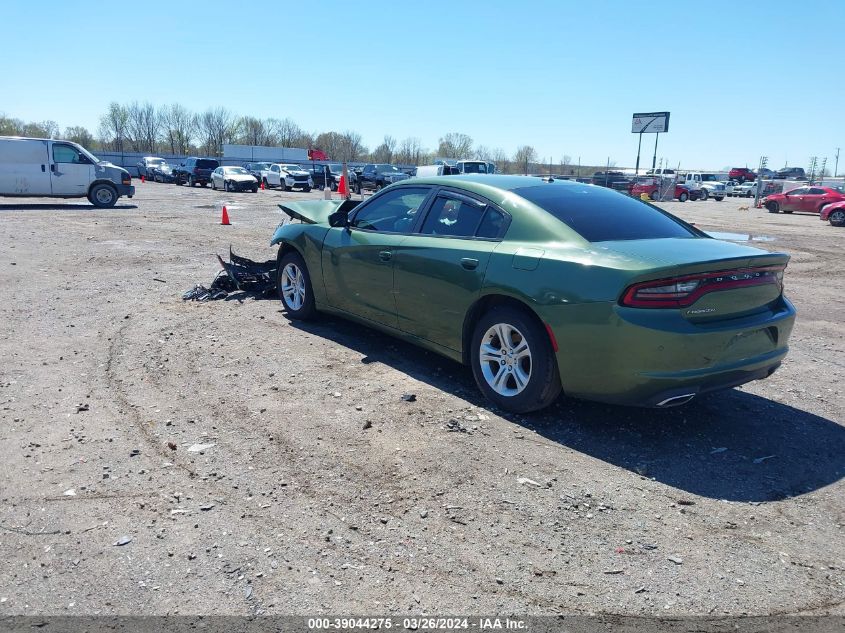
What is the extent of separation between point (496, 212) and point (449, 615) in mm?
3023

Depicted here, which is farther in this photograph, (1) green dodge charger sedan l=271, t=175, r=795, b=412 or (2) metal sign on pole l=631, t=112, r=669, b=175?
(2) metal sign on pole l=631, t=112, r=669, b=175

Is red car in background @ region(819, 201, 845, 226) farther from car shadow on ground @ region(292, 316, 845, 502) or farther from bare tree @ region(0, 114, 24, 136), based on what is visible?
bare tree @ region(0, 114, 24, 136)

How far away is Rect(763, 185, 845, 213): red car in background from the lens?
34.1 m

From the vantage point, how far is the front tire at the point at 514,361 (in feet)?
14.3

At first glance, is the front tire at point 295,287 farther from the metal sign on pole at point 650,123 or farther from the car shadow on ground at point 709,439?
the metal sign on pole at point 650,123

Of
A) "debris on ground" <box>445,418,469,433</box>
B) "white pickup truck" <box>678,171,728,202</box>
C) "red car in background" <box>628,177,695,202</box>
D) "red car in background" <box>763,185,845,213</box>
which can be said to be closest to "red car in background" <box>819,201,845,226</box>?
"red car in background" <box>763,185,845,213</box>

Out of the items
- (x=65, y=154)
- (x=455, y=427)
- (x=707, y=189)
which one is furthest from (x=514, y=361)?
(x=707, y=189)

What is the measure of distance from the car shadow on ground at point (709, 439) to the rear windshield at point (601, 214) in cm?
126

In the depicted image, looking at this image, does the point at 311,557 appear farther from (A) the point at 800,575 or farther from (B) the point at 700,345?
(B) the point at 700,345

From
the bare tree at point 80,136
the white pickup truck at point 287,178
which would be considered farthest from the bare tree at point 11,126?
the white pickup truck at point 287,178

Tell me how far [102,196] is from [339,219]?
18.7 meters

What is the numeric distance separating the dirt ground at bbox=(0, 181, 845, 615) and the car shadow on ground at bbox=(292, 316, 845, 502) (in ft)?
0.07

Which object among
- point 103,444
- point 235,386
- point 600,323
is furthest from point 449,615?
point 235,386

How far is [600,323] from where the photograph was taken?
13.1ft
